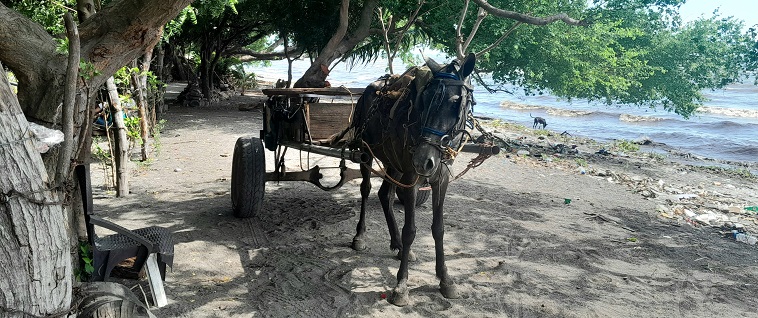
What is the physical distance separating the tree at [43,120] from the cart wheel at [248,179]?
2761 mm

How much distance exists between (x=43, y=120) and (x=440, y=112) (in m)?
2.81

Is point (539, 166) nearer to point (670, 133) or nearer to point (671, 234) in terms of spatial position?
point (671, 234)

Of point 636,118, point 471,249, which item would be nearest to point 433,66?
point 471,249

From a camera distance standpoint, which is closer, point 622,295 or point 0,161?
point 0,161

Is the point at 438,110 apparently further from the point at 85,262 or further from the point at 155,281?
the point at 85,262

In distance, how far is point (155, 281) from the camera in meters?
4.67

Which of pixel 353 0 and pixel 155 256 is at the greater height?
pixel 353 0

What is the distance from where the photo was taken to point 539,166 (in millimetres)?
13758

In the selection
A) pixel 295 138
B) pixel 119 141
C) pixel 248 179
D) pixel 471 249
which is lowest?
pixel 471 249

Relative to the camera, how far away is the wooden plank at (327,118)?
7.40m

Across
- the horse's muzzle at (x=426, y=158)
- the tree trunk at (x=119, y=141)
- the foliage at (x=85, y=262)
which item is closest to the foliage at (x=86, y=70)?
the foliage at (x=85, y=262)

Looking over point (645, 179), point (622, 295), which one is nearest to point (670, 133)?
point (645, 179)

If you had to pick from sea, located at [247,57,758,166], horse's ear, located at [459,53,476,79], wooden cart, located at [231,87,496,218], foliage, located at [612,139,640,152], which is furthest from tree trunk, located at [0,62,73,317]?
foliage, located at [612,139,640,152]

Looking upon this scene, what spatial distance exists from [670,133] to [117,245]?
2788 centimetres
